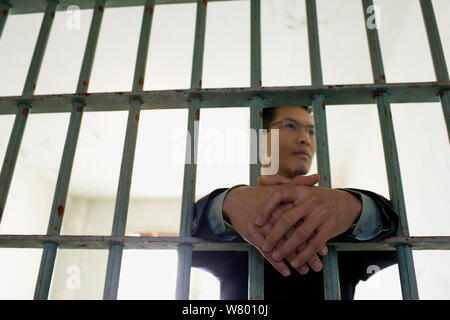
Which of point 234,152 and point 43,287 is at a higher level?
point 234,152

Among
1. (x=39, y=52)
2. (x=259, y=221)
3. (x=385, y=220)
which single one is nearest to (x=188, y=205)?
(x=259, y=221)

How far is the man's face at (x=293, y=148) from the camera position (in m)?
1.57

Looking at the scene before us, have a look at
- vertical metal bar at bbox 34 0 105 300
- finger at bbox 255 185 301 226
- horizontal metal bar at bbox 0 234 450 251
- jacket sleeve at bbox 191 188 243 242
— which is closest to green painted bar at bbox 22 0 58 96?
vertical metal bar at bbox 34 0 105 300

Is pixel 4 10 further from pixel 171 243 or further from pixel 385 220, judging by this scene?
pixel 385 220

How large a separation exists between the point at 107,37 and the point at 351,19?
1.52 meters

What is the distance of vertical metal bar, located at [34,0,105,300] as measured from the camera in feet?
2.56

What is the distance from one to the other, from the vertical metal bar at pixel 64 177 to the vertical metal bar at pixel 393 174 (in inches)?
28.9

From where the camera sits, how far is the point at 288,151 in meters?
1.58

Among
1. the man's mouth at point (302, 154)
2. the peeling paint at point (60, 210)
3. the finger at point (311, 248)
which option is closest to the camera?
the finger at point (311, 248)

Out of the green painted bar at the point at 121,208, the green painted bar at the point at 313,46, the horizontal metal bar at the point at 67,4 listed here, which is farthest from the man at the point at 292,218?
the horizontal metal bar at the point at 67,4

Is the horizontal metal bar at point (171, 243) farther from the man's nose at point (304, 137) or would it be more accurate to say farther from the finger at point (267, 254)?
the man's nose at point (304, 137)

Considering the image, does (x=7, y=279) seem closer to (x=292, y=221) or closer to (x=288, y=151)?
(x=288, y=151)

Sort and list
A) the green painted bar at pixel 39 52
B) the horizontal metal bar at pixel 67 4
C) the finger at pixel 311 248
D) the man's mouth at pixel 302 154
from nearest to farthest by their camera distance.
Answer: the finger at pixel 311 248 → the green painted bar at pixel 39 52 → the horizontal metal bar at pixel 67 4 → the man's mouth at pixel 302 154

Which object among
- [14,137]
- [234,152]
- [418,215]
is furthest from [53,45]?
[418,215]
